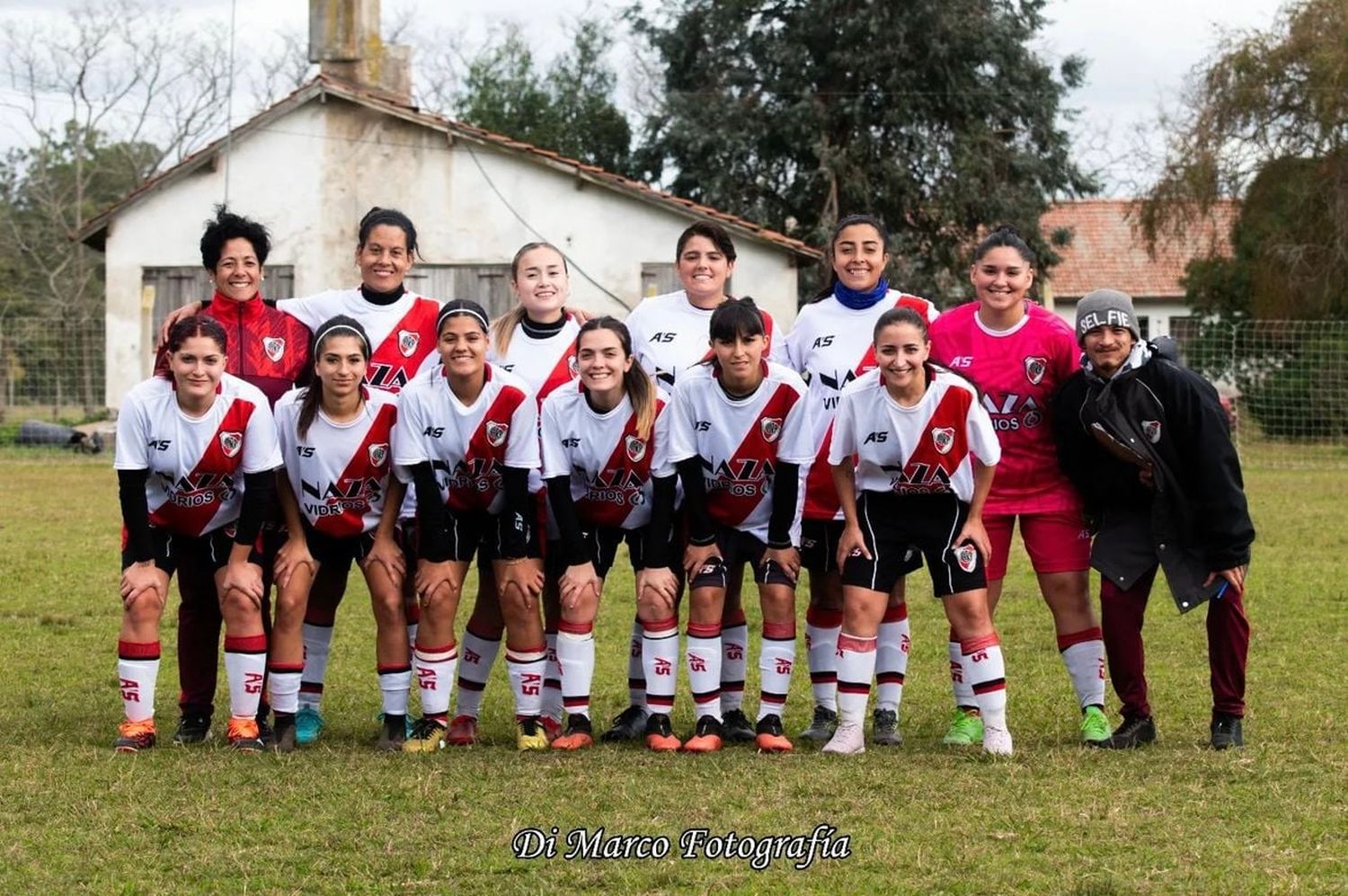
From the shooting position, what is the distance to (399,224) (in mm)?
6434

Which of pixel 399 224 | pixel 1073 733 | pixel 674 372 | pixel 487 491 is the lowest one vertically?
pixel 1073 733

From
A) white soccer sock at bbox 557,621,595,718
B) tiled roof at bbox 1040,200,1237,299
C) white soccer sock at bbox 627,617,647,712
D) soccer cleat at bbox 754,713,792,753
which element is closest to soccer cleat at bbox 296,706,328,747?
white soccer sock at bbox 557,621,595,718

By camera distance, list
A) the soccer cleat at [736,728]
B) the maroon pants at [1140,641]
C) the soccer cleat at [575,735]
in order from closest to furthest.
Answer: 1. the maroon pants at [1140,641]
2. the soccer cleat at [575,735]
3. the soccer cleat at [736,728]

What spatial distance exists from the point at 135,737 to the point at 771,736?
2.23 meters

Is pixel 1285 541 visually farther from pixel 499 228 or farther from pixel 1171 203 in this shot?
pixel 1171 203

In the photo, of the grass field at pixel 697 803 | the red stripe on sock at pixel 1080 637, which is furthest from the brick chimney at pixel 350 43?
the red stripe on sock at pixel 1080 637

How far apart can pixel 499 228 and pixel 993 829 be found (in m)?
19.4

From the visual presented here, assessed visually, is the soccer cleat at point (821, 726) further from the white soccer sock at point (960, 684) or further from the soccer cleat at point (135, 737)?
the soccer cleat at point (135, 737)

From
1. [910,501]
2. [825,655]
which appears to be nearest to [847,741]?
[825,655]

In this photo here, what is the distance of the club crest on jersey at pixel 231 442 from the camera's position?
237 inches

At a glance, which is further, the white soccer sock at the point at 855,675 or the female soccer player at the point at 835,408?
the female soccer player at the point at 835,408

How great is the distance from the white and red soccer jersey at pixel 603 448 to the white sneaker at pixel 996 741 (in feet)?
4.69

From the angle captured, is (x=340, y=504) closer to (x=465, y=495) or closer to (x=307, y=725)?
(x=465, y=495)

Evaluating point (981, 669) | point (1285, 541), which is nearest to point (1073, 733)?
point (981, 669)
